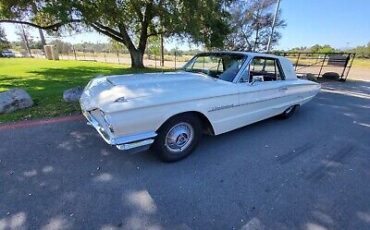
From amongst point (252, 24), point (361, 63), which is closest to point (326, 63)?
point (252, 24)

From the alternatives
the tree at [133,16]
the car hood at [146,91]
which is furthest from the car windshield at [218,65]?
the tree at [133,16]

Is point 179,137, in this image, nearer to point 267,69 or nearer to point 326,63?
point 267,69

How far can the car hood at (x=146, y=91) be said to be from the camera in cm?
290

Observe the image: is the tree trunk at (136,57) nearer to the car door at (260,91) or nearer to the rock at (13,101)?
the rock at (13,101)

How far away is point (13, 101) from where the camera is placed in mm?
5461

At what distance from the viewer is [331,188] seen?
312 centimetres

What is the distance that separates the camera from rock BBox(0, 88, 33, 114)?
17.5 feet

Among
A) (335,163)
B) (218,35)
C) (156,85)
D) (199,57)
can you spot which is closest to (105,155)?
(156,85)

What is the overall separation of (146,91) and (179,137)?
854 mm

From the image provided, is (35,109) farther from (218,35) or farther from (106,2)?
(218,35)

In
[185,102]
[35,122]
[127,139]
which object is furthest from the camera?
[35,122]

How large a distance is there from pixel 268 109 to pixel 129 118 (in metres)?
3.04

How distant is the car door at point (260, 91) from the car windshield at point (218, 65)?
212 millimetres

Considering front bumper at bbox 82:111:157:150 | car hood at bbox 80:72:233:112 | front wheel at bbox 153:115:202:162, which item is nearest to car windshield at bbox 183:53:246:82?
car hood at bbox 80:72:233:112
